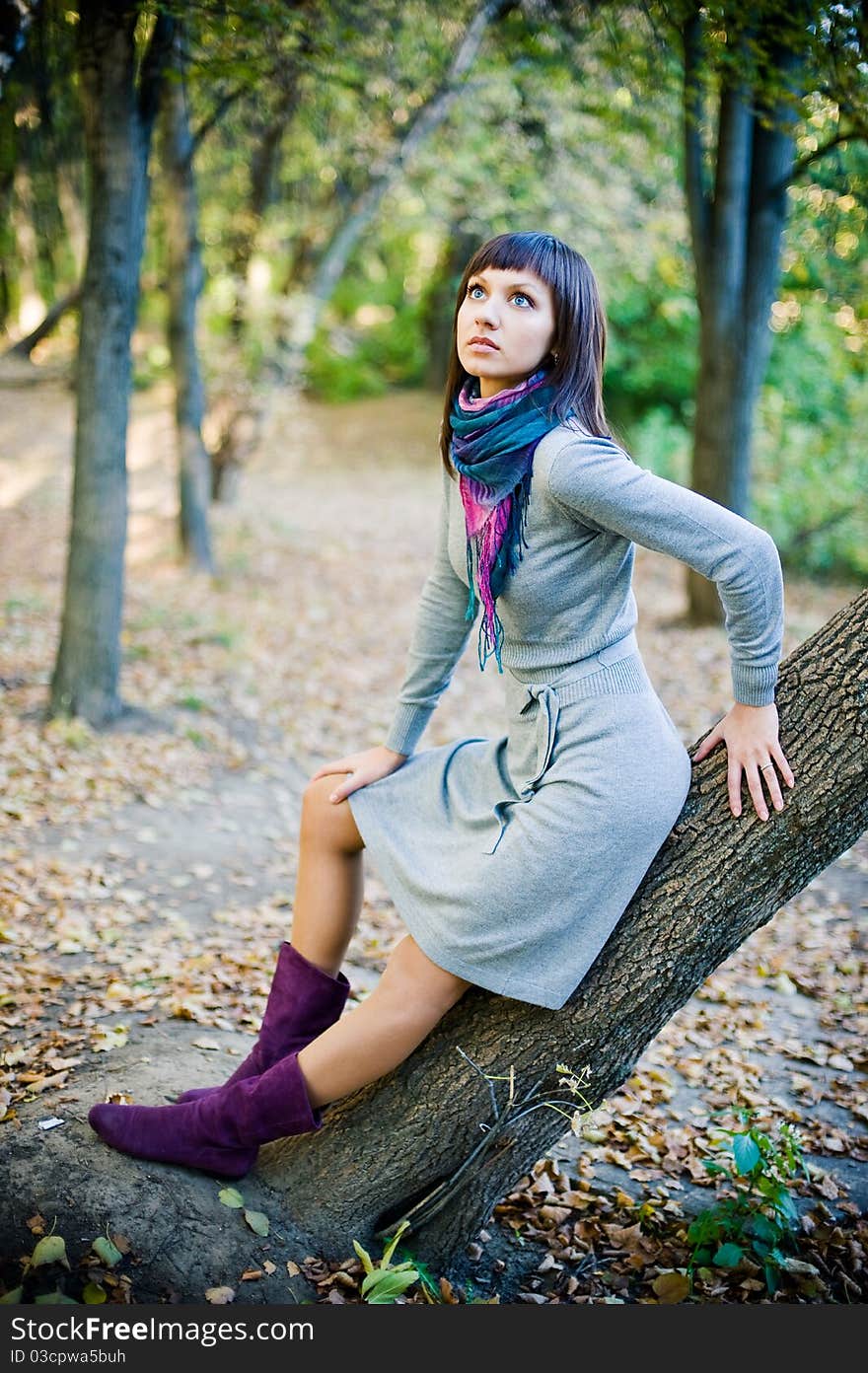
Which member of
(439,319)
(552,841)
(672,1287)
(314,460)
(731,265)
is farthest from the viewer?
(439,319)

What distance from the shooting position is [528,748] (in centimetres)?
230

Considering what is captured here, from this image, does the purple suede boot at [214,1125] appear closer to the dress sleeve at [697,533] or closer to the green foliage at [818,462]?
the dress sleeve at [697,533]

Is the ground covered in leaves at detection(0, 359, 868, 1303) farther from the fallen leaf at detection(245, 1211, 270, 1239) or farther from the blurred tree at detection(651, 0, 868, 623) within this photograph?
the blurred tree at detection(651, 0, 868, 623)

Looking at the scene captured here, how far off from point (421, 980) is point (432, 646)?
2.61 feet

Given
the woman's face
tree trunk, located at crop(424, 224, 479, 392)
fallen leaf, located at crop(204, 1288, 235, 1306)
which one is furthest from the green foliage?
fallen leaf, located at crop(204, 1288, 235, 1306)

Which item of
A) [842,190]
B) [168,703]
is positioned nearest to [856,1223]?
[842,190]

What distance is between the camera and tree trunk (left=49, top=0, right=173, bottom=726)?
5430mm

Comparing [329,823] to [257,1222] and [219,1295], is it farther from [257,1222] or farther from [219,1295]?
[219,1295]

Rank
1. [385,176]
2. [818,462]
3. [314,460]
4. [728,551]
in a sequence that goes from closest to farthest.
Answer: [728,551] → [385,176] → [818,462] → [314,460]

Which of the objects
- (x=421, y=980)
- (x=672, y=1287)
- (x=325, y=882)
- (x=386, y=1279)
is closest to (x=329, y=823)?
(x=325, y=882)

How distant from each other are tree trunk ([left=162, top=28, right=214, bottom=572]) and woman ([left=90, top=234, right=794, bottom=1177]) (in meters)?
7.20

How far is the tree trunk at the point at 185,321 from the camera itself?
9.06 meters

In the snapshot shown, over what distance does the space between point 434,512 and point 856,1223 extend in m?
12.9

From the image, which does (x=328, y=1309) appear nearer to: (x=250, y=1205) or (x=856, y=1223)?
(x=250, y=1205)
